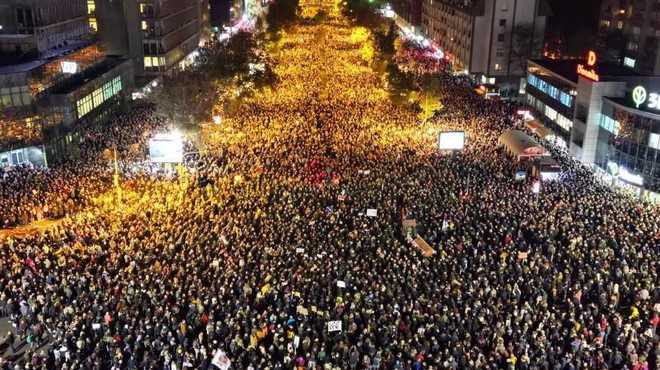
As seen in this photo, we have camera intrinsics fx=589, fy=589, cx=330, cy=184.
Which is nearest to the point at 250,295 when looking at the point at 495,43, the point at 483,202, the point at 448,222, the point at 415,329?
the point at 415,329

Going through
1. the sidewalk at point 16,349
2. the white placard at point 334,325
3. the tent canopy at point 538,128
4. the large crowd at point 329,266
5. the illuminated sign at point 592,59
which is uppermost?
the illuminated sign at point 592,59

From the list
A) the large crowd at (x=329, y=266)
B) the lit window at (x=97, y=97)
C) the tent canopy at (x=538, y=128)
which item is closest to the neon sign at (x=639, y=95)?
the large crowd at (x=329, y=266)

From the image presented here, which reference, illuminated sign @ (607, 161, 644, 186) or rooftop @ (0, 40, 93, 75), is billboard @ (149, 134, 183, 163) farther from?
illuminated sign @ (607, 161, 644, 186)

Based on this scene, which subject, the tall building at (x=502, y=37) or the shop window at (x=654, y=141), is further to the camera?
the tall building at (x=502, y=37)

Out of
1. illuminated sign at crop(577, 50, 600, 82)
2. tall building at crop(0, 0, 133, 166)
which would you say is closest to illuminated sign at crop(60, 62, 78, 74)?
tall building at crop(0, 0, 133, 166)

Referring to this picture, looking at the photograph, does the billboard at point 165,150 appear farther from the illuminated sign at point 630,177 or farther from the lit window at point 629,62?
the lit window at point 629,62

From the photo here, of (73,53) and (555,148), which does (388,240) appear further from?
(73,53)

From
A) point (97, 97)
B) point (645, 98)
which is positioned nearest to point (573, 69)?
point (645, 98)
